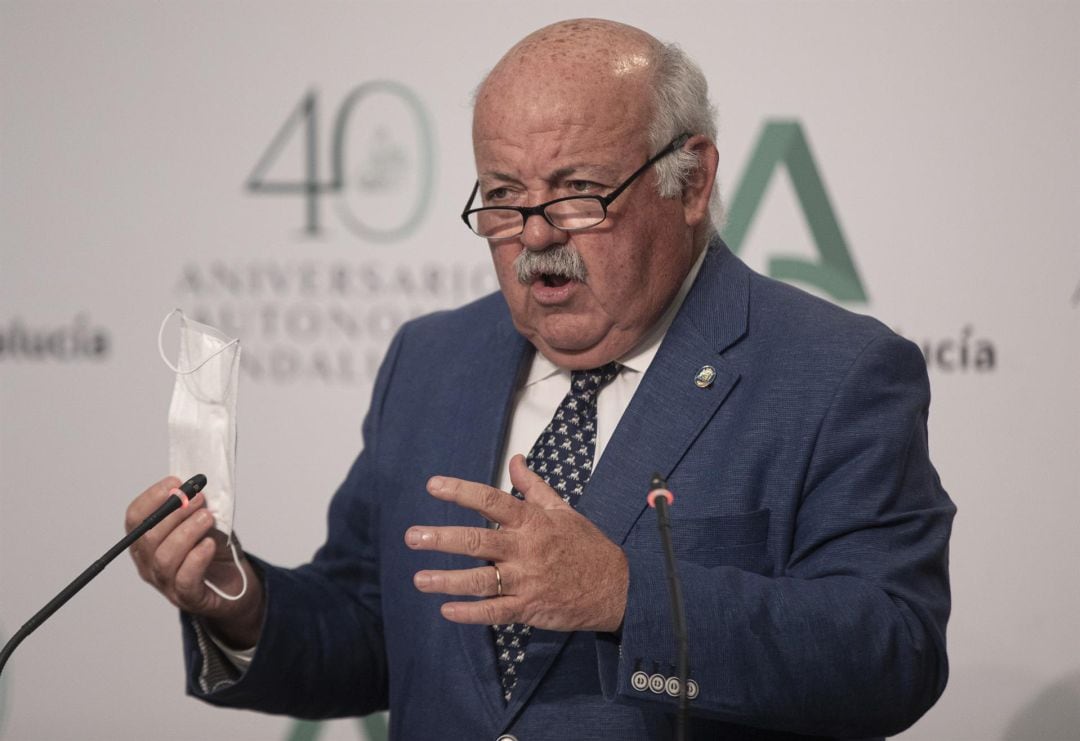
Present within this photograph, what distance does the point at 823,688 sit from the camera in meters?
1.62

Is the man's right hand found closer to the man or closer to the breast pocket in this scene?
the man

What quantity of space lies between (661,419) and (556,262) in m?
0.28

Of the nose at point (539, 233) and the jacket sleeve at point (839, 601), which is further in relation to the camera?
the nose at point (539, 233)

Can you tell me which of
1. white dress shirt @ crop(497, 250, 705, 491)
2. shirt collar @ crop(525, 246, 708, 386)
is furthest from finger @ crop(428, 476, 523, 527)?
shirt collar @ crop(525, 246, 708, 386)

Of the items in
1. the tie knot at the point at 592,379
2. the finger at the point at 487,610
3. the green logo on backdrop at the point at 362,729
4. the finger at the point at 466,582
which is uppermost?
the tie knot at the point at 592,379

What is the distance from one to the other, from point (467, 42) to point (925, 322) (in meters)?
1.32

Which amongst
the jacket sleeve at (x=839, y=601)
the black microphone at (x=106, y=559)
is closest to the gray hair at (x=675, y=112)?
the jacket sleeve at (x=839, y=601)

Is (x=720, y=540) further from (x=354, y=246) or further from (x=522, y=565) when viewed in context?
(x=354, y=246)

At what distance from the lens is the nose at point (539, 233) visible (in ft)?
6.15

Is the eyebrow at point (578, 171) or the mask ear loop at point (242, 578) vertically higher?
the eyebrow at point (578, 171)

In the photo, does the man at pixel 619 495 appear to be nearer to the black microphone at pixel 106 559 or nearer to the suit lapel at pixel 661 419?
the suit lapel at pixel 661 419

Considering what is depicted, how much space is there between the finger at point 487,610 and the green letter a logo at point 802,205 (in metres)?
1.77

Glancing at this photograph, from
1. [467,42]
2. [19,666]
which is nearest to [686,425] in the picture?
[467,42]

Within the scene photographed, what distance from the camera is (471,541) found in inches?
58.4
